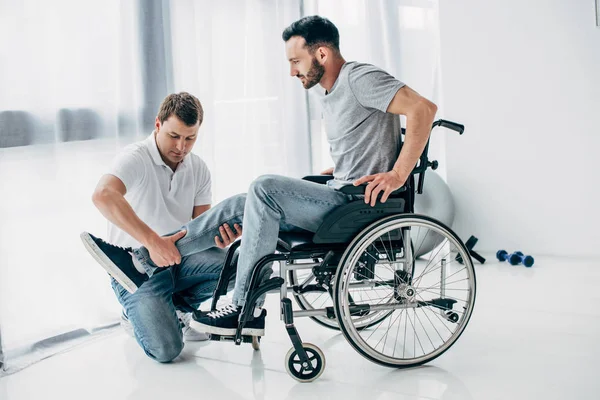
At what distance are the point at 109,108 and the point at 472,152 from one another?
225cm

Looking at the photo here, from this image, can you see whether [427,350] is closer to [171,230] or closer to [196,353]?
[196,353]

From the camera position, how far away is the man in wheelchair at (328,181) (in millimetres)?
1962

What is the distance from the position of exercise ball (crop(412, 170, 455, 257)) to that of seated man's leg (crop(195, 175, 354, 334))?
66.0 inches

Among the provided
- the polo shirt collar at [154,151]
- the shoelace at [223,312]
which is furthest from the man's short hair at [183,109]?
the shoelace at [223,312]

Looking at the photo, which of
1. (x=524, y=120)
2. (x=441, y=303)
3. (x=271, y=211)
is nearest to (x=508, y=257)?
(x=524, y=120)

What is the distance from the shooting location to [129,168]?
2.28 meters

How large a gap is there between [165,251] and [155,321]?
260 mm

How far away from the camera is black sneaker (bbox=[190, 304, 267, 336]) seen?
1.96 m

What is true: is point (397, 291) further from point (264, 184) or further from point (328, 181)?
point (264, 184)

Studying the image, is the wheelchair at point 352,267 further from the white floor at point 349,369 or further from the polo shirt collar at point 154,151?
the polo shirt collar at point 154,151

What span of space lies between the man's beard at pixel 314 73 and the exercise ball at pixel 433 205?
1.57m

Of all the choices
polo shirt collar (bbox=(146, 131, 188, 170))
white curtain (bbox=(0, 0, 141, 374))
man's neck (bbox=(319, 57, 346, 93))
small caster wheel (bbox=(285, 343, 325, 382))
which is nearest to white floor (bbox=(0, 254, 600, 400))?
small caster wheel (bbox=(285, 343, 325, 382))

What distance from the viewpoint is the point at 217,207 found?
2188 millimetres

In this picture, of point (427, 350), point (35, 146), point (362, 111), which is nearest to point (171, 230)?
point (35, 146)
